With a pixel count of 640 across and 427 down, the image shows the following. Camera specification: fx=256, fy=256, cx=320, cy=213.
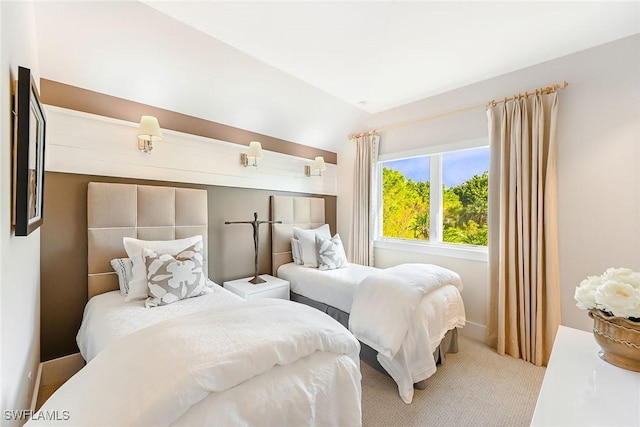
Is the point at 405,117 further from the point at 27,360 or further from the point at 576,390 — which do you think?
the point at 27,360

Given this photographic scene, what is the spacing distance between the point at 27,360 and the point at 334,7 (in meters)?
2.81

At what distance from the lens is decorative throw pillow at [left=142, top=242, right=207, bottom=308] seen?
6.16ft

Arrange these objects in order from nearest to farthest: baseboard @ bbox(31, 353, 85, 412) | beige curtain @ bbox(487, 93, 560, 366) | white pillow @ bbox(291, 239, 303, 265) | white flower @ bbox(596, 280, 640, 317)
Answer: white flower @ bbox(596, 280, 640, 317), baseboard @ bbox(31, 353, 85, 412), beige curtain @ bbox(487, 93, 560, 366), white pillow @ bbox(291, 239, 303, 265)

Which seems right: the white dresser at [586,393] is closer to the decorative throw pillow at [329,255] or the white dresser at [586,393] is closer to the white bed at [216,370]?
the white bed at [216,370]

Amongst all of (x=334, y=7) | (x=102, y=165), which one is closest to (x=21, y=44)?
(x=102, y=165)

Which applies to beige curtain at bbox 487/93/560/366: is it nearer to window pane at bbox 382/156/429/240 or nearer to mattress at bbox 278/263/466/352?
mattress at bbox 278/263/466/352

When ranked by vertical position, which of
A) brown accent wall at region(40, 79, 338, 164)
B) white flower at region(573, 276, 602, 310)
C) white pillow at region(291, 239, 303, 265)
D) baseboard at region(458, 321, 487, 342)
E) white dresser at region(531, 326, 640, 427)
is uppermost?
brown accent wall at region(40, 79, 338, 164)

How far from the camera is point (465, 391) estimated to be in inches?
78.1

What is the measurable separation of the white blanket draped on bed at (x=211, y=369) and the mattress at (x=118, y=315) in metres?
0.48

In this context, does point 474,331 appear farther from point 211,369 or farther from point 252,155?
point 252,155

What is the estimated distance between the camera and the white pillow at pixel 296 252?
331 centimetres

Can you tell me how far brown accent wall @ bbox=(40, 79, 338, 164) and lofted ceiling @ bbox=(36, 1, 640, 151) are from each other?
0.06 m

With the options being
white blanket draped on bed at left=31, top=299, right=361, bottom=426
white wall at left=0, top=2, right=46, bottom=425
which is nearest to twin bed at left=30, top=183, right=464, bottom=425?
white blanket draped on bed at left=31, top=299, right=361, bottom=426

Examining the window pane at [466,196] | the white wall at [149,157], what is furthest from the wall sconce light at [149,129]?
the window pane at [466,196]
